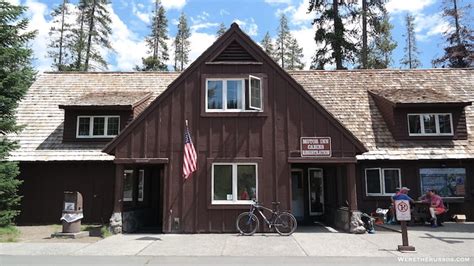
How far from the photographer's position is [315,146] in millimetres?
15094

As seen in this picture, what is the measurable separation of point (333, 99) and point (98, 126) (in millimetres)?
11056

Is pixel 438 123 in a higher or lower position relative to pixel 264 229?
higher

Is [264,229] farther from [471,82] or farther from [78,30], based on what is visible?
[78,30]

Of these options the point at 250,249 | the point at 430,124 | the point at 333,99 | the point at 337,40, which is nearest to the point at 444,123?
the point at 430,124

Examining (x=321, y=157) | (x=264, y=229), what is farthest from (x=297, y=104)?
(x=264, y=229)

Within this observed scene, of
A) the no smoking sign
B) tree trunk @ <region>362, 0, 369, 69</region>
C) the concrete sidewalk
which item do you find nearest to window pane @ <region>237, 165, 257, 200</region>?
the concrete sidewalk

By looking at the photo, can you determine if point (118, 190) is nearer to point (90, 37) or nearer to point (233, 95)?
point (233, 95)

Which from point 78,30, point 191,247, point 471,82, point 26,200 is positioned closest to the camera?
point 191,247

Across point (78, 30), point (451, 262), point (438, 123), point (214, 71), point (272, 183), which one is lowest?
point (451, 262)

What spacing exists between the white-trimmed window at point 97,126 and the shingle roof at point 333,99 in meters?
0.67

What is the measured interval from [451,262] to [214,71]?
9.80 metres

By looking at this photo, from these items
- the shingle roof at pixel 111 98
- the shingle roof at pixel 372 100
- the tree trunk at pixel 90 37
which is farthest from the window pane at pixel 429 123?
the tree trunk at pixel 90 37

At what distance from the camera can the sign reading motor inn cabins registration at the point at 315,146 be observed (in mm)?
15062

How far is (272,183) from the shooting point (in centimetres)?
1500
